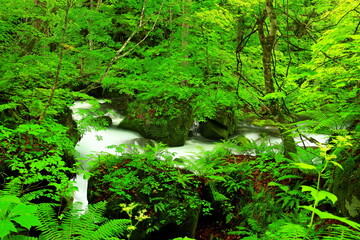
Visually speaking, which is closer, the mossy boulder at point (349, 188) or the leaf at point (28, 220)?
the leaf at point (28, 220)

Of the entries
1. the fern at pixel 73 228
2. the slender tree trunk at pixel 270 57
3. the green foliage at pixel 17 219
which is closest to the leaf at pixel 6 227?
the green foliage at pixel 17 219

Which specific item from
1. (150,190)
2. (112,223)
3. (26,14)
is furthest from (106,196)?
(26,14)

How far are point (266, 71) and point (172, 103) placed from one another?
528cm

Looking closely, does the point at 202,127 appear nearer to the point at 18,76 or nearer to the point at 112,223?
the point at 18,76

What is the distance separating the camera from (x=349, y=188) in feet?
10.1

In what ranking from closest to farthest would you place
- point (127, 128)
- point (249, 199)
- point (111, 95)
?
point (249, 199)
point (127, 128)
point (111, 95)

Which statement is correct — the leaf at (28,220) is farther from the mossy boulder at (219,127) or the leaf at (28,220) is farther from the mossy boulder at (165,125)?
the mossy boulder at (219,127)

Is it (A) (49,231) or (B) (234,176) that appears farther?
(B) (234,176)

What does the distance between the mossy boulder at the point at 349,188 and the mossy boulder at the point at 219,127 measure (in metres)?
7.80

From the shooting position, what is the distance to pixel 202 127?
11.6 meters

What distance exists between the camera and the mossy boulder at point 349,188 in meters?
2.92

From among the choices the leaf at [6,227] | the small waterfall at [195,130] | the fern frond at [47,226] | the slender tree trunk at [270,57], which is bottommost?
the small waterfall at [195,130]

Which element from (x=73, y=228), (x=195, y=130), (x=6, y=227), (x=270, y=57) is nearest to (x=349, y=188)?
(x=270, y=57)

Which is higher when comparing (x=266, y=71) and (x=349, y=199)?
(x=266, y=71)
